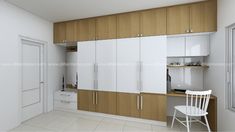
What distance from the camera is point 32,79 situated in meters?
3.32

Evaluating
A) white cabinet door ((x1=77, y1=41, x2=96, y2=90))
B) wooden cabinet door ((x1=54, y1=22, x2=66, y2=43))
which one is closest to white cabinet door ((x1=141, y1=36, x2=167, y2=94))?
white cabinet door ((x1=77, y1=41, x2=96, y2=90))

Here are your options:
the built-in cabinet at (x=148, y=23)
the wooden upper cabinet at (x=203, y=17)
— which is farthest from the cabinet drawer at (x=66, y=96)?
the wooden upper cabinet at (x=203, y=17)

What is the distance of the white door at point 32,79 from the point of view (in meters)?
3.11

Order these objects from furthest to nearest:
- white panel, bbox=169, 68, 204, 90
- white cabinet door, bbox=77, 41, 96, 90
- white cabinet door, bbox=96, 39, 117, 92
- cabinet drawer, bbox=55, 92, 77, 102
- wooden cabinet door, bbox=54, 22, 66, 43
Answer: wooden cabinet door, bbox=54, 22, 66, 43 < cabinet drawer, bbox=55, 92, 77, 102 < white cabinet door, bbox=77, 41, 96, 90 < white cabinet door, bbox=96, 39, 117, 92 < white panel, bbox=169, 68, 204, 90

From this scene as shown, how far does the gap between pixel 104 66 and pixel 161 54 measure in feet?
4.59

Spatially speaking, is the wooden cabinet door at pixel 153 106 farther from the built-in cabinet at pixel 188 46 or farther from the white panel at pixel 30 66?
the white panel at pixel 30 66

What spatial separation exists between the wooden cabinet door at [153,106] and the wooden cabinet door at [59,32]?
279 cm

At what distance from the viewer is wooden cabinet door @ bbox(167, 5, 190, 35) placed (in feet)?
8.87

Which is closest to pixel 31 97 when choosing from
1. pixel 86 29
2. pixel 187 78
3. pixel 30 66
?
pixel 30 66

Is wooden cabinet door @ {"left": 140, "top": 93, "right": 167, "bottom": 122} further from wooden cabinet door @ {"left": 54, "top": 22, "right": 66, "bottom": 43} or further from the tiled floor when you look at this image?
wooden cabinet door @ {"left": 54, "top": 22, "right": 66, "bottom": 43}

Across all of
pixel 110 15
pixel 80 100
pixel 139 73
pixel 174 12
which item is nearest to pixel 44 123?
pixel 80 100

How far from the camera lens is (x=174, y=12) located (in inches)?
109

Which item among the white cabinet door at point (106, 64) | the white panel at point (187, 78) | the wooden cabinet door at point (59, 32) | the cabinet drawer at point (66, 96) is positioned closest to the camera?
the white panel at point (187, 78)

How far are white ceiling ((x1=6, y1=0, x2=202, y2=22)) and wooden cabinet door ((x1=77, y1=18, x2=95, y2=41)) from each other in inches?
8.7
